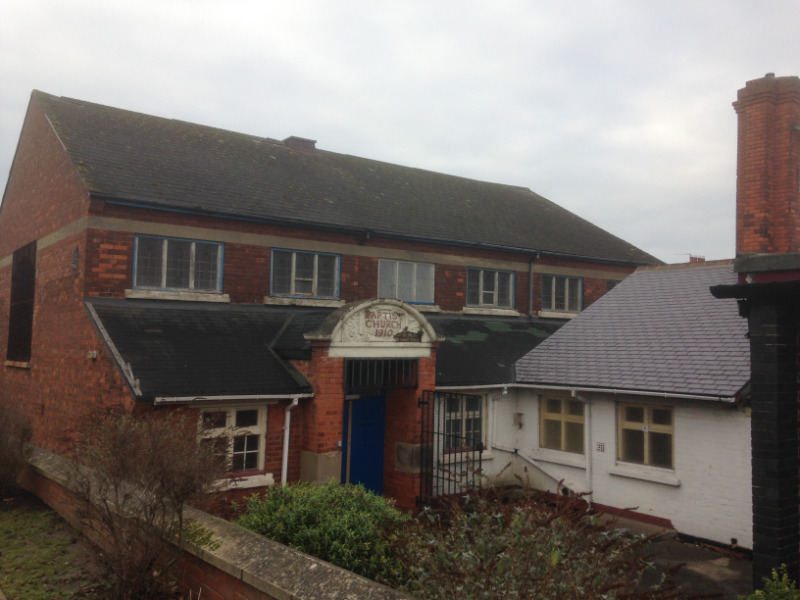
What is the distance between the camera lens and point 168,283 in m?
13.8

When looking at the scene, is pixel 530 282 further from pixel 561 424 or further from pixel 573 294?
pixel 561 424

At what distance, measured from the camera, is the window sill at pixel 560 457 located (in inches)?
553

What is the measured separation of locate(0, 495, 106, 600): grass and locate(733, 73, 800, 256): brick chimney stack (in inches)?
391

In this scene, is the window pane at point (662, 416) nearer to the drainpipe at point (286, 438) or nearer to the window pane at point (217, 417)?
the drainpipe at point (286, 438)

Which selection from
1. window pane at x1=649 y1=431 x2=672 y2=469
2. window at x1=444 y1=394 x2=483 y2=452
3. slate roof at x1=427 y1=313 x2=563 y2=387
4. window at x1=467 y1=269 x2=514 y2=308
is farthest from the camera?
window at x1=467 y1=269 x2=514 y2=308

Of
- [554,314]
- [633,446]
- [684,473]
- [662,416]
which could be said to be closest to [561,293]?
[554,314]

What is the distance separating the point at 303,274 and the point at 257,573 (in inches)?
428

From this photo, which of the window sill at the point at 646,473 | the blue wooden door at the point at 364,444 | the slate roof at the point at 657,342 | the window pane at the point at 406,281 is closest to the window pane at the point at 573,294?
the slate roof at the point at 657,342

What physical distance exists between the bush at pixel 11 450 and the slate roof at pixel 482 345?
7846 mm

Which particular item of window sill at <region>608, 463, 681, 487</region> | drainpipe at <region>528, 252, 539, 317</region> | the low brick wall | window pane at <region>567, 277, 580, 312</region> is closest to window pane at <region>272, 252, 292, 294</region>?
drainpipe at <region>528, 252, 539, 317</region>

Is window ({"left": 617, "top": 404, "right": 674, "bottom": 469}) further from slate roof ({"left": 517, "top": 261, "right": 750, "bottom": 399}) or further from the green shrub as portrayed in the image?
the green shrub

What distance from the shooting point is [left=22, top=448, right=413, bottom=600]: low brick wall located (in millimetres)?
4844

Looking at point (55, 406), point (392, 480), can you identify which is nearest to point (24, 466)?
point (55, 406)

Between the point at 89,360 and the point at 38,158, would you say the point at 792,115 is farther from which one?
the point at 38,158
